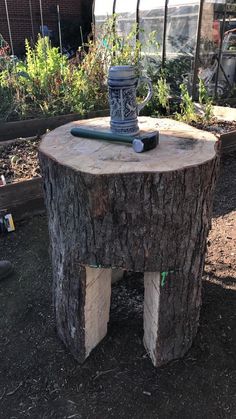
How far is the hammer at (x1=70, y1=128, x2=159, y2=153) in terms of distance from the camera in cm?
169

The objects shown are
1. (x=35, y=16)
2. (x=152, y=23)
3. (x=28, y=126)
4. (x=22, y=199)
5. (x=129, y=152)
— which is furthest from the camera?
(x=35, y=16)

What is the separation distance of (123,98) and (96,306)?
3.25 ft

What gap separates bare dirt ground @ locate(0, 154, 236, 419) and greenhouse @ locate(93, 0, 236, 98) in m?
4.17

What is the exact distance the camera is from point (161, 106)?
218 inches

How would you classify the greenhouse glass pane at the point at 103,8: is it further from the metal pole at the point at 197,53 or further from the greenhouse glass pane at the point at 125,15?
the metal pole at the point at 197,53

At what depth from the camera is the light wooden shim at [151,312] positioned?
1.78 metres

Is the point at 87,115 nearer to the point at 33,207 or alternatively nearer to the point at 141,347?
the point at 33,207

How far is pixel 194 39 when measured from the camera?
5727mm

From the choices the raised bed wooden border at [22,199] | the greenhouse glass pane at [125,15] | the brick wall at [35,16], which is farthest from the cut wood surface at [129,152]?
the brick wall at [35,16]

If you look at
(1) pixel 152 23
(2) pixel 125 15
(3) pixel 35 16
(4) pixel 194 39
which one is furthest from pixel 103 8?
(3) pixel 35 16

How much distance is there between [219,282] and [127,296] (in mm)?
577

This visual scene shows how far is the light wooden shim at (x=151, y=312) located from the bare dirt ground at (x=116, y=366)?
83 mm

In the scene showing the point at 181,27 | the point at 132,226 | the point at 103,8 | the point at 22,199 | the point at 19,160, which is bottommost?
the point at 22,199

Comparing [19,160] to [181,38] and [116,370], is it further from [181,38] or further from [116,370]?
[181,38]
